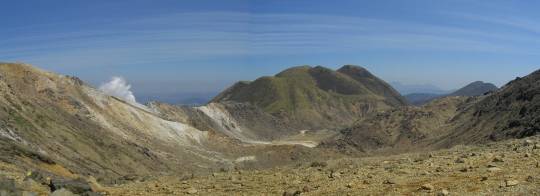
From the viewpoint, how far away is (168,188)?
22797 mm

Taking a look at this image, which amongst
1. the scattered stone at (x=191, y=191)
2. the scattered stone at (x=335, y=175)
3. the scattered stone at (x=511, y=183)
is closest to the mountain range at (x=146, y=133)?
the scattered stone at (x=191, y=191)

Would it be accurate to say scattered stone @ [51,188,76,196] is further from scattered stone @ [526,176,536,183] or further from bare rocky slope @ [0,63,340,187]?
bare rocky slope @ [0,63,340,187]

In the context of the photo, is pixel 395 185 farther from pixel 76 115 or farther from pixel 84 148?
pixel 76 115

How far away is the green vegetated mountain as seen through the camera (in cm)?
8281

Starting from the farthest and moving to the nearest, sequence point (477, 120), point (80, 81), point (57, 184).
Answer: point (80, 81)
point (477, 120)
point (57, 184)

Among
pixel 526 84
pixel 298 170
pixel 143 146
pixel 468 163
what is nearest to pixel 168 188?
pixel 298 170

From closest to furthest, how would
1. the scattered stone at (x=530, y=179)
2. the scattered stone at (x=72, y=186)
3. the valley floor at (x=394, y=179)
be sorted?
the scattered stone at (x=530, y=179), the valley floor at (x=394, y=179), the scattered stone at (x=72, y=186)

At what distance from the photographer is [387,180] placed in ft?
66.0

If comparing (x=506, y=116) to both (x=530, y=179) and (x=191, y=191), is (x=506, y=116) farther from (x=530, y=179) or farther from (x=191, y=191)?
(x=191, y=191)

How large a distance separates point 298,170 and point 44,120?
59080 mm

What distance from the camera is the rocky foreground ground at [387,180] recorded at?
17672 mm

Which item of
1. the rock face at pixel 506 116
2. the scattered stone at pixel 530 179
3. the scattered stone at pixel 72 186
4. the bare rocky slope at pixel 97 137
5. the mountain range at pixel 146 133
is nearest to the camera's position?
the scattered stone at pixel 530 179

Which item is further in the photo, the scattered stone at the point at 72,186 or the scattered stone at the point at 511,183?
the scattered stone at the point at 72,186

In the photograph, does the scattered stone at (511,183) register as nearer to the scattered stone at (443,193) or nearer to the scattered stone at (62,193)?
the scattered stone at (443,193)
